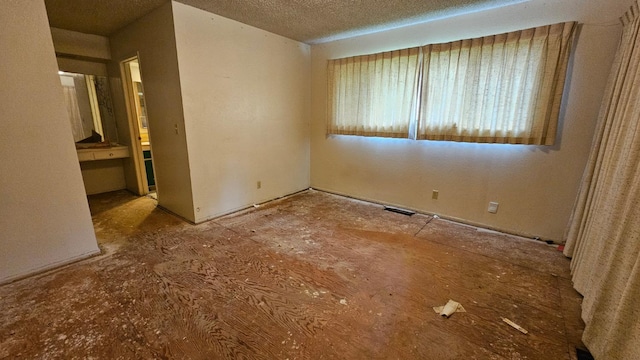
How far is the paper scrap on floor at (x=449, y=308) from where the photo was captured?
1757 millimetres

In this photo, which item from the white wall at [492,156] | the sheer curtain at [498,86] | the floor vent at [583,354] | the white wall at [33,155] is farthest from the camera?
the sheer curtain at [498,86]

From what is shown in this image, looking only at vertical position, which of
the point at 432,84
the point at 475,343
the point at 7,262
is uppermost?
the point at 432,84

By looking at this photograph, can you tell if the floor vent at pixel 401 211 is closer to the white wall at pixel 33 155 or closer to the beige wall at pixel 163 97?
the beige wall at pixel 163 97

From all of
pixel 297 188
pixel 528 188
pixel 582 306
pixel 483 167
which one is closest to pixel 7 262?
pixel 297 188

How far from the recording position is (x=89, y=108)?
159 inches

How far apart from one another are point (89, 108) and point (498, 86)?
5.59m

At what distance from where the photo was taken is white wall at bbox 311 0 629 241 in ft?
7.68

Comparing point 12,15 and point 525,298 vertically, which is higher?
point 12,15

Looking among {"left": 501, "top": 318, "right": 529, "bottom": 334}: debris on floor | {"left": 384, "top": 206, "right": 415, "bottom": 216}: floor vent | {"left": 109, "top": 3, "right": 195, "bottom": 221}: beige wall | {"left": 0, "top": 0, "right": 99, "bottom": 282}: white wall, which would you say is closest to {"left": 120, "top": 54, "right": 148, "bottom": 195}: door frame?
{"left": 109, "top": 3, "right": 195, "bottom": 221}: beige wall

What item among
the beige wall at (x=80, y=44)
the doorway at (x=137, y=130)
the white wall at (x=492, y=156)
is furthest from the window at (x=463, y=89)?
the beige wall at (x=80, y=44)

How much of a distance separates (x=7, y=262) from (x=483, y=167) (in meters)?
4.51

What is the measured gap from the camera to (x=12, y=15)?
187cm

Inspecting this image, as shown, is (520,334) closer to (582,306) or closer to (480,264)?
(582,306)

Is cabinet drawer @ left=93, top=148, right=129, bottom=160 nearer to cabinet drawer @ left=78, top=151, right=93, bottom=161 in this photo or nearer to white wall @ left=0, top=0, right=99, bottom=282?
cabinet drawer @ left=78, top=151, right=93, bottom=161
